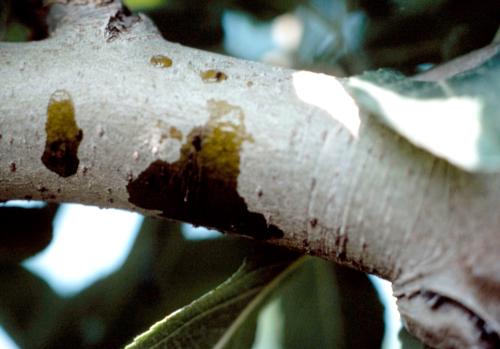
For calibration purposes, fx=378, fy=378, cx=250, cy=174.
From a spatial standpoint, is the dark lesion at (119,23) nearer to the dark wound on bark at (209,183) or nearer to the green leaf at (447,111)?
the dark wound on bark at (209,183)

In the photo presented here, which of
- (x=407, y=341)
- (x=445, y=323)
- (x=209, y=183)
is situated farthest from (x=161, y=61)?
(x=407, y=341)

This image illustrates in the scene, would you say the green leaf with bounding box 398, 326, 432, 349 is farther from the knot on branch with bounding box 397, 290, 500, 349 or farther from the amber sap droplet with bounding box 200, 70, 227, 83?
the amber sap droplet with bounding box 200, 70, 227, 83

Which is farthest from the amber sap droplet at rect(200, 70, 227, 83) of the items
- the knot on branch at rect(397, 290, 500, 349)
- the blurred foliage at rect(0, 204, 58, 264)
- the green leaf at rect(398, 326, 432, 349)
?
the blurred foliage at rect(0, 204, 58, 264)

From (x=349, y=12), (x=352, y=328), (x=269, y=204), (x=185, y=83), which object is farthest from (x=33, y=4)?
(x=352, y=328)

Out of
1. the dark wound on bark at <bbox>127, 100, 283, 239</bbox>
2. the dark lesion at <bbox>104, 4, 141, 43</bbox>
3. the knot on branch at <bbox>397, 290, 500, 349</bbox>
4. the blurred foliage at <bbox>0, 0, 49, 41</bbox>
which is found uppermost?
the dark lesion at <bbox>104, 4, 141, 43</bbox>

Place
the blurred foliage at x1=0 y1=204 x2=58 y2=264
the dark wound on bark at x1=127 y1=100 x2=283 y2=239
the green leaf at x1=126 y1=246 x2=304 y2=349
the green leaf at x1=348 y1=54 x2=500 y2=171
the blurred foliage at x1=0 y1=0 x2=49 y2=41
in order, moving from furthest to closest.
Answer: the blurred foliage at x1=0 y1=204 x2=58 y2=264
the blurred foliage at x1=0 y1=0 x2=49 y2=41
the green leaf at x1=126 y1=246 x2=304 y2=349
the dark wound on bark at x1=127 y1=100 x2=283 y2=239
the green leaf at x1=348 y1=54 x2=500 y2=171

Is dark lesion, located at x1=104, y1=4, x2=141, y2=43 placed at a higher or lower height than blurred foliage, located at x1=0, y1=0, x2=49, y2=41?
higher

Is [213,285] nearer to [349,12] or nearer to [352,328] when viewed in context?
[352,328]
